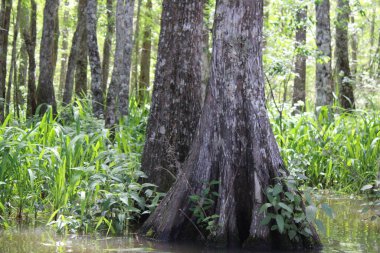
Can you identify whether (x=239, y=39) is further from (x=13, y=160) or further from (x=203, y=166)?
(x=13, y=160)

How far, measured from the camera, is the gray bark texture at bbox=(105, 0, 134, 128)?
10695 millimetres

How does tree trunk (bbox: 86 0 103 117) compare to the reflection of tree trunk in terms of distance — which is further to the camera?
the reflection of tree trunk

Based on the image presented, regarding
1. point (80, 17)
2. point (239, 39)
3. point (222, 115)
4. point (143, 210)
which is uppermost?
point (80, 17)

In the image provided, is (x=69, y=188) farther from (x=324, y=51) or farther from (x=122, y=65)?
(x=324, y=51)

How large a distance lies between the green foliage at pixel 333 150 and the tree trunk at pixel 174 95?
110 inches

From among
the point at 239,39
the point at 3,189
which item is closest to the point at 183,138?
the point at 239,39

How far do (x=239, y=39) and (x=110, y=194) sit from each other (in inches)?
87.3

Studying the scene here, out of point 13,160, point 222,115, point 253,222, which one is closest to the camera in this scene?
point 253,222

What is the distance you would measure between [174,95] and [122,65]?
3682 millimetres

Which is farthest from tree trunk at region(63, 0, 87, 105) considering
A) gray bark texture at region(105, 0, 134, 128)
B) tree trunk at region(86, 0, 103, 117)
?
gray bark texture at region(105, 0, 134, 128)

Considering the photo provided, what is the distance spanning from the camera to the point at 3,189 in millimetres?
6895

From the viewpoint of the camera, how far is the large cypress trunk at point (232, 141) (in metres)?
6.11

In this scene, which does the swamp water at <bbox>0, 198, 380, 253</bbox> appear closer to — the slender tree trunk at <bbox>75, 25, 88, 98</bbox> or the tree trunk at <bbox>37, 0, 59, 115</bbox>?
the tree trunk at <bbox>37, 0, 59, 115</bbox>

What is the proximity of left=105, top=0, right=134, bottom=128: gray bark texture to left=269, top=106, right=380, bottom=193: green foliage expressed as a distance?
9.28ft
